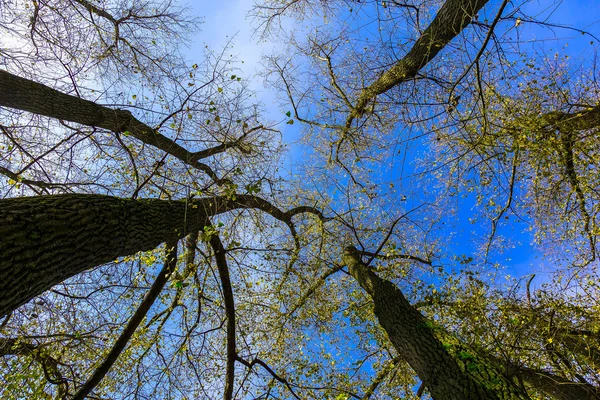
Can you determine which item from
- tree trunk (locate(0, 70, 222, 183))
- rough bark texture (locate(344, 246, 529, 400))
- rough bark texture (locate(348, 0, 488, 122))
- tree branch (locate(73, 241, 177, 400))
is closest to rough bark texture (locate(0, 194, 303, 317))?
tree branch (locate(73, 241, 177, 400))

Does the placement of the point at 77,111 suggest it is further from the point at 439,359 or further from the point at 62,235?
the point at 439,359

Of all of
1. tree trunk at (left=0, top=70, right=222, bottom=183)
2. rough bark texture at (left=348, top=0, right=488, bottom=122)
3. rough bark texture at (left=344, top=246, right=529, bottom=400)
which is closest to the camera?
rough bark texture at (left=344, top=246, right=529, bottom=400)

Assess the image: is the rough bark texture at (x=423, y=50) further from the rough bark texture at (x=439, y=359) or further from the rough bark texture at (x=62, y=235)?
the rough bark texture at (x=62, y=235)

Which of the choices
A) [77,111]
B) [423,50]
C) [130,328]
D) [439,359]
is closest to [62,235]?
[130,328]

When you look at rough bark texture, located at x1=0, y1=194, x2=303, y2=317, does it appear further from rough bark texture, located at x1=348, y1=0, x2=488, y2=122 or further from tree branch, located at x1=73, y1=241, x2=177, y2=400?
rough bark texture, located at x1=348, y1=0, x2=488, y2=122

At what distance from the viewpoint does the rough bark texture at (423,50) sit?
14.0 feet

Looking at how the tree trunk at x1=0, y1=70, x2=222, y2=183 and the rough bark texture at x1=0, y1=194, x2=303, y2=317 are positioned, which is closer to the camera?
the rough bark texture at x1=0, y1=194, x2=303, y2=317

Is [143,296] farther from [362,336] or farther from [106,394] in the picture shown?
[362,336]

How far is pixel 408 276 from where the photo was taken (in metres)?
6.14

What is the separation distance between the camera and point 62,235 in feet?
7.72

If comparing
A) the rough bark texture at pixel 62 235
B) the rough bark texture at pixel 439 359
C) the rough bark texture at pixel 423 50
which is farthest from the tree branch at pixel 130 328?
the rough bark texture at pixel 423 50

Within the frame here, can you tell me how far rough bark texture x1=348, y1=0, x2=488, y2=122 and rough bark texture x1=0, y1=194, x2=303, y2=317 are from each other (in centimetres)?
359

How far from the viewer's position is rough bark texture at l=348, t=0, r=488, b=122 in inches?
168

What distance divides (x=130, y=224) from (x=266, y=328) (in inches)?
136
